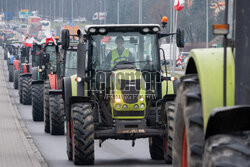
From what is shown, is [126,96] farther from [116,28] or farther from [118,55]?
[116,28]

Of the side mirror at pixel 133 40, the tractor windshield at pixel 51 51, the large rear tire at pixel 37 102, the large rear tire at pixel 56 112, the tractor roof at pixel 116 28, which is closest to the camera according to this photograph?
the tractor roof at pixel 116 28

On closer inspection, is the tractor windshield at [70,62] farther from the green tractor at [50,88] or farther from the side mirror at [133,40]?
the side mirror at [133,40]

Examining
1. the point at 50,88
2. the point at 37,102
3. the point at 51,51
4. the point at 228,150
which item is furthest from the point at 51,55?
the point at 228,150

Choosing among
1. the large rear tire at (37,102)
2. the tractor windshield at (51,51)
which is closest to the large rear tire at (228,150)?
the large rear tire at (37,102)

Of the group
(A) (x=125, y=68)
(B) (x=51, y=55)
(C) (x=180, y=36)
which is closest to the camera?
(C) (x=180, y=36)

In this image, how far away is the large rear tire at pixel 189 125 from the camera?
5738 mm

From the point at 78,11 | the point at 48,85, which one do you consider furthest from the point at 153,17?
the point at 48,85

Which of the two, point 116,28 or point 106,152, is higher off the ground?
point 116,28

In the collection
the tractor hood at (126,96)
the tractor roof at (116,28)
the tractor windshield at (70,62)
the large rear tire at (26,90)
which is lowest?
the large rear tire at (26,90)

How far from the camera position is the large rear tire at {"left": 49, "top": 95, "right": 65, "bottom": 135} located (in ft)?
58.2

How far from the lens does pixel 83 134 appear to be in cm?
1227

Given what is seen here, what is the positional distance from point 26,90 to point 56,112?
10825 mm

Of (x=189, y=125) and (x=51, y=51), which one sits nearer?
(x=189, y=125)

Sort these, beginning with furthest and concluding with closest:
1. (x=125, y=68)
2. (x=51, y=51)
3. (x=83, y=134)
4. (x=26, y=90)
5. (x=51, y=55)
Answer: (x=26, y=90) < (x=51, y=51) < (x=51, y=55) < (x=125, y=68) < (x=83, y=134)
